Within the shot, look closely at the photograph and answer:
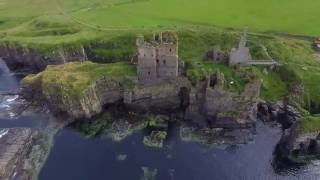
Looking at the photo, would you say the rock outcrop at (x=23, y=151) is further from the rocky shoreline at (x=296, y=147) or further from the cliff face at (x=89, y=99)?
the rocky shoreline at (x=296, y=147)

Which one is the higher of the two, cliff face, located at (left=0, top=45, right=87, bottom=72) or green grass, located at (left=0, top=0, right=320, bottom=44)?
green grass, located at (left=0, top=0, right=320, bottom=44)

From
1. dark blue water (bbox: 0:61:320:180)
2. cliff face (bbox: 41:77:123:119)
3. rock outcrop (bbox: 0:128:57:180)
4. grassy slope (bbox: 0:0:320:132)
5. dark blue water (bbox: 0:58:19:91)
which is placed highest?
grassy slope (bbox: 0:0:320:132)

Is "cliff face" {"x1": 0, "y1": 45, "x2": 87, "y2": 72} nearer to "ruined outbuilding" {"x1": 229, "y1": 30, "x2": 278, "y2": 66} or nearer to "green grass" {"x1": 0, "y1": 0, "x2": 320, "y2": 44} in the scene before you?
"green grass" {"x1": 0, "y1": 0, "x2": 320, "y2": 44}

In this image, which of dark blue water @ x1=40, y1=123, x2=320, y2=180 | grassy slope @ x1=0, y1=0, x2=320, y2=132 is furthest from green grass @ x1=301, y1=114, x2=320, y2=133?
grassy slope @ x1=0, y1=0, x2=320, y2=132

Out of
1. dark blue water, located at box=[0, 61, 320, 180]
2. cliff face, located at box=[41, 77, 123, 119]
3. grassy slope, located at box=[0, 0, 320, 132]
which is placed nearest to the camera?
dark blue water, located at box=[0, 61, 320, 180]

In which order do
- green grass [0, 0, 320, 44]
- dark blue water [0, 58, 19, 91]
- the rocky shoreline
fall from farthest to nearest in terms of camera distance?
green grass [0, 0, 320, 44]
dark blue water [0, 58, 19, 91]
the rocky shoreline

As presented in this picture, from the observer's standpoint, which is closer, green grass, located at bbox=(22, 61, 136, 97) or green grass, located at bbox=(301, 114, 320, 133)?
green grass, located at bbox=(301, 114, 320, 133)
